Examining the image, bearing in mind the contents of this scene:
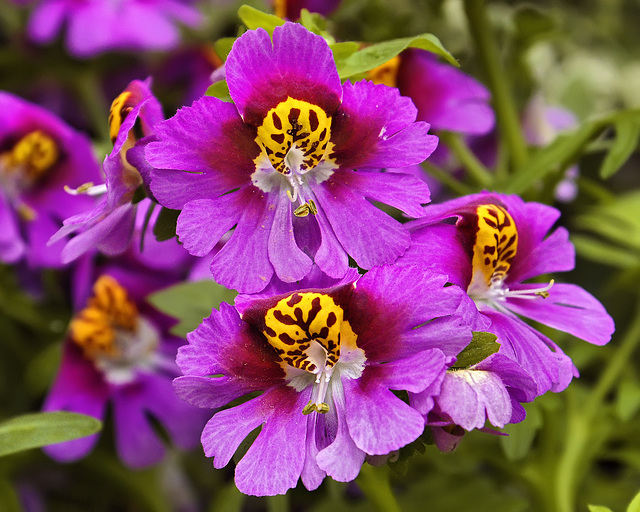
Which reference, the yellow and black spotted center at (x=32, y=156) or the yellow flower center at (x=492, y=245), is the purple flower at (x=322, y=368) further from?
the yellow and black spotted center at (x=32, y=156)

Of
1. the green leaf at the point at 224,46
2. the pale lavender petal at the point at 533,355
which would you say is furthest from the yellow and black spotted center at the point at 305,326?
the green leaf at the point at 224,46

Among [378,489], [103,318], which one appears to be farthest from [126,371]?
[378,489]

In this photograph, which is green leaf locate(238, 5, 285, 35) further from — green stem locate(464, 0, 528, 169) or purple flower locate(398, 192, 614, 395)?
green stem locate(464, 0, 528, 169)

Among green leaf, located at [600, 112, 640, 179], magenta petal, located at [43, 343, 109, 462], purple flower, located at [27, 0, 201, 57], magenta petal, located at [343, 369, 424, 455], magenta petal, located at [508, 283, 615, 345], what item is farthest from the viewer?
purple flower, located at [27, 0, 201, 57]

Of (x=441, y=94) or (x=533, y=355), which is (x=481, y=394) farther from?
(x=441, y=94)

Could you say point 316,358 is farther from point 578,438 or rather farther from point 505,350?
point 578,438

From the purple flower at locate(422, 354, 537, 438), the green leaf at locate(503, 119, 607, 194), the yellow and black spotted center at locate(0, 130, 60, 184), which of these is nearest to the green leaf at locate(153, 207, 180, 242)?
the purple flower at locate(422, 354, 537, 438)

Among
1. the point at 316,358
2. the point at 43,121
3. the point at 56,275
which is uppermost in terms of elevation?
the point at 316,358

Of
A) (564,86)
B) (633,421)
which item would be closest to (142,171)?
(633,421)
